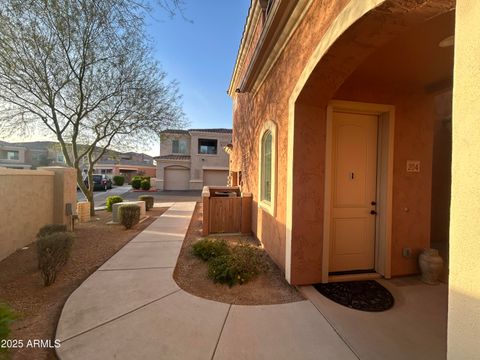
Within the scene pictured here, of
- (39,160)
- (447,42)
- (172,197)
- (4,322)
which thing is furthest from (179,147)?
(39,160)

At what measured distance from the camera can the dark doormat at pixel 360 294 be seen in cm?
300

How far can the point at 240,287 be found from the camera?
3.42 metres

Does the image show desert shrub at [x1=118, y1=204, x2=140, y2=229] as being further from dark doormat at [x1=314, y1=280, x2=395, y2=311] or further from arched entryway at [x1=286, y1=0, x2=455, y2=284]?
dark doormat at [x1=314, y1=280, x2=395, y2=311]

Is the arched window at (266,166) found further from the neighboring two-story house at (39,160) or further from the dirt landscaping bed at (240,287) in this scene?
the neighboring two-story house at (39,160)

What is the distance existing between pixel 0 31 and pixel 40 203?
3.92 meters

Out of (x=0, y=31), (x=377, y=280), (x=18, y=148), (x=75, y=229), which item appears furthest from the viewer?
(x=18, y=148)

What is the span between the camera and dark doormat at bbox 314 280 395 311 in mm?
3001

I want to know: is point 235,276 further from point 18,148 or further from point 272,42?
point 18,148

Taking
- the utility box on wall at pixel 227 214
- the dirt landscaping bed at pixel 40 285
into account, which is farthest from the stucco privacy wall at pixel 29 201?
the utility box on wall at pixel 227 214

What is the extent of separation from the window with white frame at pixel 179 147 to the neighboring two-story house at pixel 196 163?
0.25 meters

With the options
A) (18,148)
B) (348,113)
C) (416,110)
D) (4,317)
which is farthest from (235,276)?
(18,148)

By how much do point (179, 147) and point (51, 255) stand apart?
22861 mm

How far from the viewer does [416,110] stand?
12.6ft

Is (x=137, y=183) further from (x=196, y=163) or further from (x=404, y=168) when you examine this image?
(x=404, y=168)
